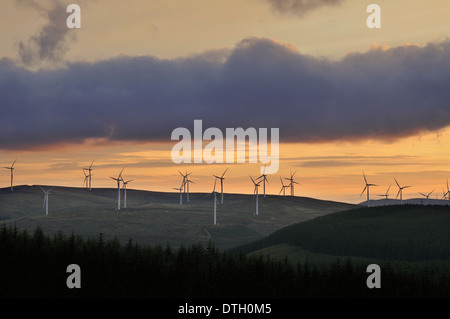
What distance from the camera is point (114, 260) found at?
456ft

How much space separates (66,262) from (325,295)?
53157 mm
